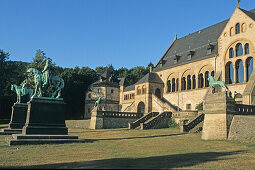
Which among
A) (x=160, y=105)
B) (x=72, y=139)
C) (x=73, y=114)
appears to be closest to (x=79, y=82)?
(x=73, y=114)

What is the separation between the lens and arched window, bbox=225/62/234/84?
3662cm

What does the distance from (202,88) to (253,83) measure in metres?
11.9

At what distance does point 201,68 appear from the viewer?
42.9 m

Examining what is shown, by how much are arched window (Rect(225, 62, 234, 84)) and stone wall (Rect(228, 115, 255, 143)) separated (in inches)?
767

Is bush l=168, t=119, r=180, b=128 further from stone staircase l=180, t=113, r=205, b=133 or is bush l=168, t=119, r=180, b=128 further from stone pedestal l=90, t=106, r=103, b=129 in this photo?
stone pedestal l=90, t=106, r=103, b=129

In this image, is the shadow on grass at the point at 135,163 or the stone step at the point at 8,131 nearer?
the shadow on grass at the point at 135,163

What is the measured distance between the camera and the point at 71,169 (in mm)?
7859

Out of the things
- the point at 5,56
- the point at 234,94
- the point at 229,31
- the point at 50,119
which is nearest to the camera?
the point at 50,119

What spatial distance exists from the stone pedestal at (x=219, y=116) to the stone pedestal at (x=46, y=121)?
10.0 meters

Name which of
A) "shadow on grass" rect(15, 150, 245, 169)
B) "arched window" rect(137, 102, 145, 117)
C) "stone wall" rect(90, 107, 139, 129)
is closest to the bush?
"stone wall" rect(90, 107, 139, 129)

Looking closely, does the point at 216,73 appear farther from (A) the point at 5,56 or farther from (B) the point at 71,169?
(A) the point at 5,56

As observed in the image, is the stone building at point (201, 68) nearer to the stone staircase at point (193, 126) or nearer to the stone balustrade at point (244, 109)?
the stone staircase at point (193, 126)

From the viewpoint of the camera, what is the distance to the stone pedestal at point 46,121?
57.4 feet

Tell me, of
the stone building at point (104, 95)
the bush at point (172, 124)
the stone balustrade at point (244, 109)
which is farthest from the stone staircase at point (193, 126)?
the stone building at point (104, 95)
